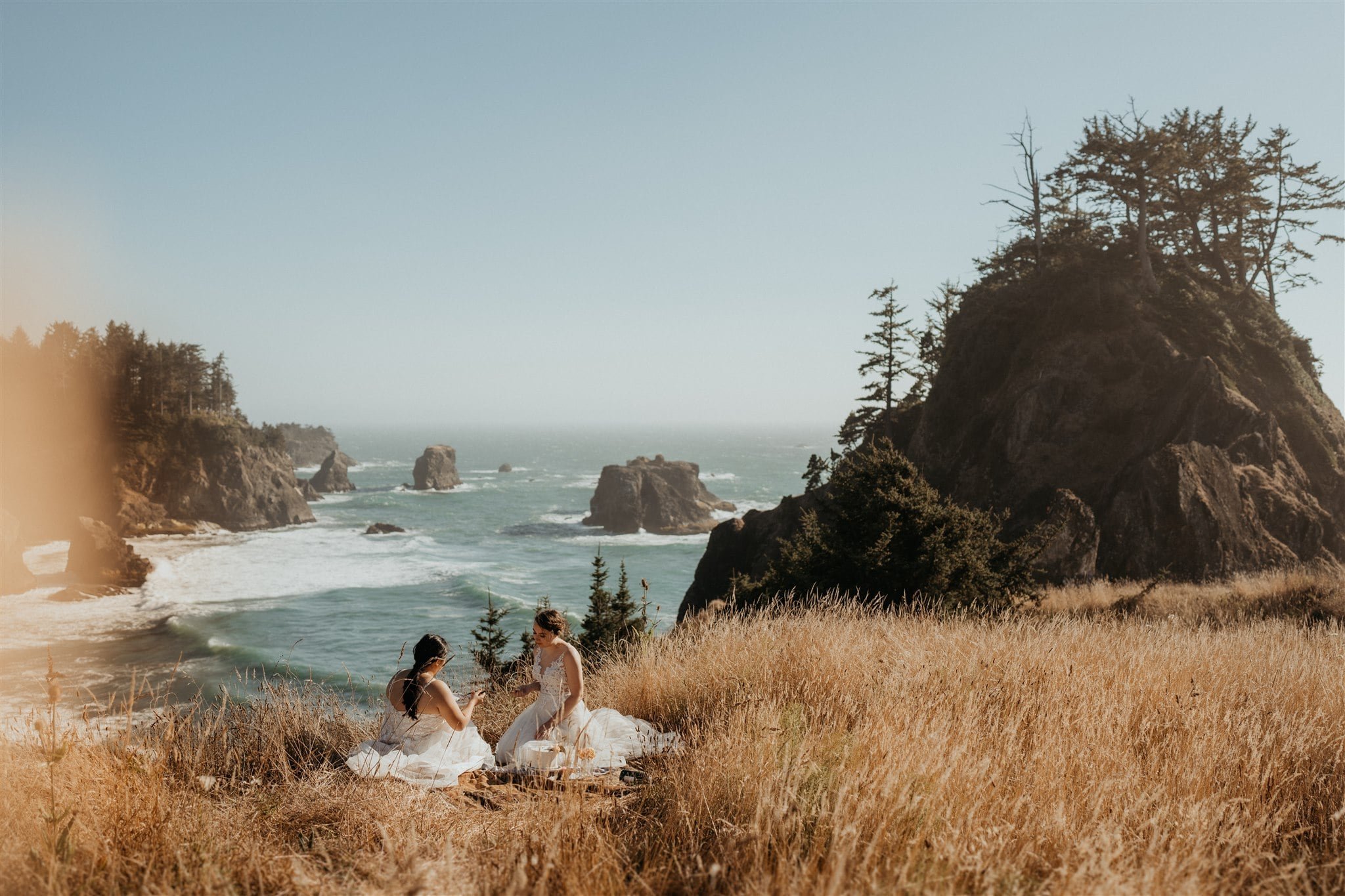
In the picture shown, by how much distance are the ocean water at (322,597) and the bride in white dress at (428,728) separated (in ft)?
3.44

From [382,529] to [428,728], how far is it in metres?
71.2

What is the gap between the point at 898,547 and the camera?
1591cm

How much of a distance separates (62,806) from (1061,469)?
31040 millimetres

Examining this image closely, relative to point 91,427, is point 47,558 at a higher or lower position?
lower

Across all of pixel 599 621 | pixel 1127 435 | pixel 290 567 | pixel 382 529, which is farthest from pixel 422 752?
pixel 382 529

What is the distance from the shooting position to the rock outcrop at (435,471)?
112812 millimetres

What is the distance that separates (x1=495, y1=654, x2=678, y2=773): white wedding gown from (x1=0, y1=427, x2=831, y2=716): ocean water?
1.03m

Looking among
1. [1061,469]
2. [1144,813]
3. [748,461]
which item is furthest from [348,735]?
[748,461]

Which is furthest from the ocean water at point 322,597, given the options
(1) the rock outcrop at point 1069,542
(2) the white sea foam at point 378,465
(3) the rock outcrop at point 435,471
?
(2) the white sea foam at point 378,465

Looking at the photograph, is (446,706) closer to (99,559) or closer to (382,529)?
(99,559)

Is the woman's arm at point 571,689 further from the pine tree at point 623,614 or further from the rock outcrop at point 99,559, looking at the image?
the rock outcrop at point 99,559

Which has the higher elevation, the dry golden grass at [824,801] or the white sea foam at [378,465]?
the dry golden grass at [824,801]

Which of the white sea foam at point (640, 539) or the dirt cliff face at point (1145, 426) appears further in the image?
the white sea foam at point (640, 539)

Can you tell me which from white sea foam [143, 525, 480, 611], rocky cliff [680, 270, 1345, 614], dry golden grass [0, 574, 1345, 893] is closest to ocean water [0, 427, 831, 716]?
white sea foam [143, 525, 480, 611]
